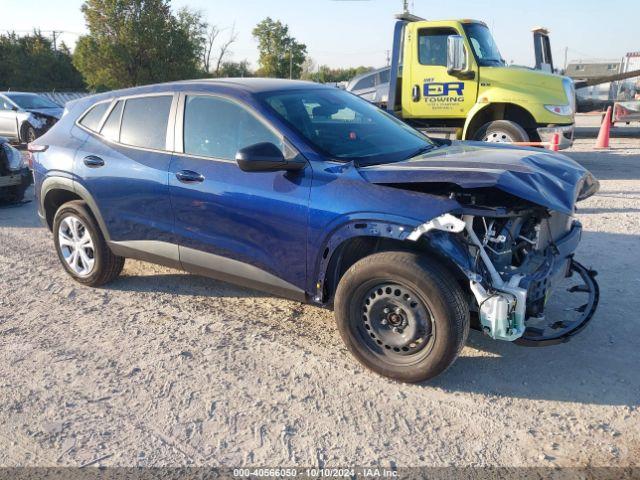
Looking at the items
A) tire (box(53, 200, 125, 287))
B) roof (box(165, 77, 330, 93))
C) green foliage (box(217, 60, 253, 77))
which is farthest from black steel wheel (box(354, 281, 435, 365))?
green foliage (box(217, 60, 253, 77))

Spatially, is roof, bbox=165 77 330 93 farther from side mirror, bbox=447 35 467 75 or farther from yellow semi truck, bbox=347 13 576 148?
yellow semi truck, bbox=347 13 576 148

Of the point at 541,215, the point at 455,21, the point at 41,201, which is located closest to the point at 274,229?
the point at 541,215

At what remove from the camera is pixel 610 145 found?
1459 cm

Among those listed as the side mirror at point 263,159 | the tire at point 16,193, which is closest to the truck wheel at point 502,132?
the side mirror at point 263,159

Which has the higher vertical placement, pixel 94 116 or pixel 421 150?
pixel 94 116

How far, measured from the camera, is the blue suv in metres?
3.12

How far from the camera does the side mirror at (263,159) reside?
3.39 metres

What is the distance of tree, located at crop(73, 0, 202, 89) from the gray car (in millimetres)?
18484

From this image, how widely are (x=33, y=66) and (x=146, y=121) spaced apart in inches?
1632

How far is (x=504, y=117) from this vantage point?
9.70 m

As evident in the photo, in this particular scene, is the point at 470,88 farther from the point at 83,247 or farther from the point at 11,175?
the point at 11,175

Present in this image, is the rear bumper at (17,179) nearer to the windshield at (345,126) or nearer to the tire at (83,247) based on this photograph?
the tire at (83,247)

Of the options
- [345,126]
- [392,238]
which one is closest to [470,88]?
[345,126]

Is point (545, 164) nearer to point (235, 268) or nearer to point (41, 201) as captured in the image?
point (235, 268)
